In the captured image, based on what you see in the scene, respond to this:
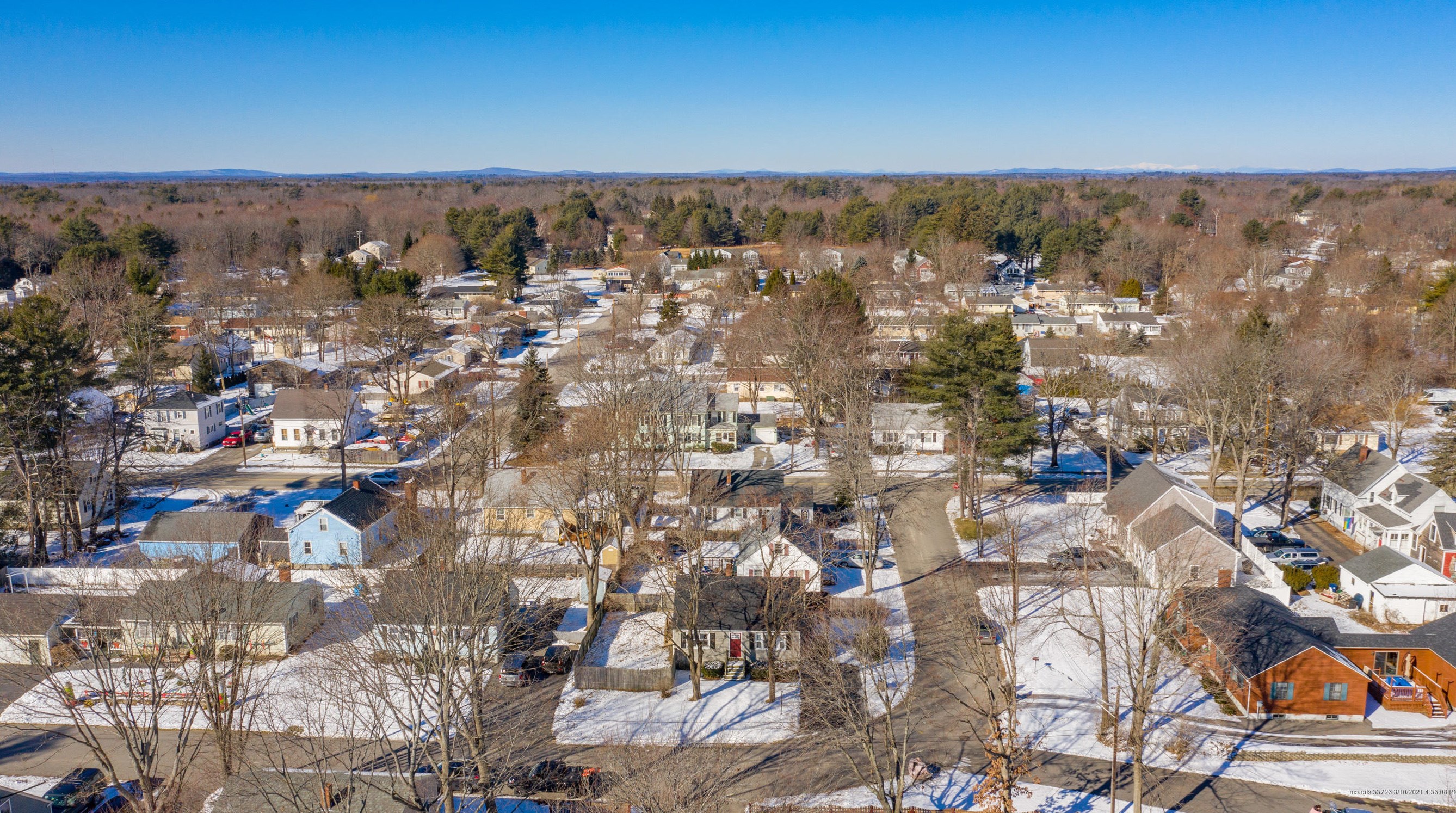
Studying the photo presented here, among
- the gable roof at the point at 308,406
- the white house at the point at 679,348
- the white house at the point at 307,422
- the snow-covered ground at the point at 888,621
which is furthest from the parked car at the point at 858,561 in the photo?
the white house at the point at 307,422

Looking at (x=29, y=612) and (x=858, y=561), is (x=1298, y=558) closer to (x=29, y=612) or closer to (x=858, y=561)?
(x=858, y=561)

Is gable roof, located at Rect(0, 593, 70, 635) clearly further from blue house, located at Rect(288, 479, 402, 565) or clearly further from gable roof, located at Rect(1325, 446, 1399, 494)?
gable roof, located at Rect(1325, 446, 1399, 494)

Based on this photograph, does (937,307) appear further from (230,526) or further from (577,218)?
(577,218)

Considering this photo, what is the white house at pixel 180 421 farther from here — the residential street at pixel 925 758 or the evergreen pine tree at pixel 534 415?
A: the residential street at pixel 925 758

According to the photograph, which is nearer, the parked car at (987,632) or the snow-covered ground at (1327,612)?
the parked car at (987,632)

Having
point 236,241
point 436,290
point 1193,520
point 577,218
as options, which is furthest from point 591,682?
point 577,218

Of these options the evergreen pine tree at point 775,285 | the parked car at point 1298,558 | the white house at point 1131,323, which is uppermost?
the evergreen pine tree at point 775,285
